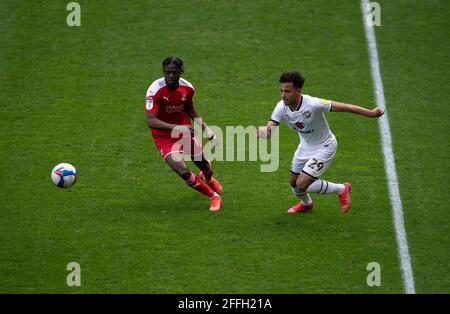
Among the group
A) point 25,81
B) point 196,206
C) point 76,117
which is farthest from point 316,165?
point 25,81

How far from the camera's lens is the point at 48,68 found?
1540 cm

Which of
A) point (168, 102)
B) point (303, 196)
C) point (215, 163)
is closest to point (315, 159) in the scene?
point (303, 196)

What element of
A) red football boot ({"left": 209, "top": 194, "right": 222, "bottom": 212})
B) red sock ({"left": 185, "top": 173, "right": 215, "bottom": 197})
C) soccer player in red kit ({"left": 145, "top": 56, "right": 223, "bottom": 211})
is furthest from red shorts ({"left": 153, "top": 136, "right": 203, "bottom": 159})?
red football boot ({"left": 209, "top": 194, "right": 222, "bottom": 212})

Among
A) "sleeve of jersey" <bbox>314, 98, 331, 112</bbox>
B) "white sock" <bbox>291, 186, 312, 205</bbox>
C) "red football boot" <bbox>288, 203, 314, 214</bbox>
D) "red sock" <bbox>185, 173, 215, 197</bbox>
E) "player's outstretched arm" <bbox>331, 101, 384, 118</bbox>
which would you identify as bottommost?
"red football boot" <bbox>288, 203, 314, 214</bbox>

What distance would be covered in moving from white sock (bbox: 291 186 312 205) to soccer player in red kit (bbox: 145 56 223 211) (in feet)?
3.86

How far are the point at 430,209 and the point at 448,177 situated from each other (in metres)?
1.03

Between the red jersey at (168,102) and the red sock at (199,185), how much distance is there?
2.42 ft

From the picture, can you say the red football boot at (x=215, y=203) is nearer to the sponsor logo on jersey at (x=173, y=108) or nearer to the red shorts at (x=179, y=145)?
the red shorts at (x=179, y=145)

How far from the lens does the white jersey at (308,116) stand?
35.9ft

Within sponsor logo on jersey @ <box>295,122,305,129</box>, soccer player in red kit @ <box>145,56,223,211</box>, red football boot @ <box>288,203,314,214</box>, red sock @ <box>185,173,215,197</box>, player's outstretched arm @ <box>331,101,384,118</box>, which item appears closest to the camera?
player's outstretched arm @ <box>331,101,384,118</box>

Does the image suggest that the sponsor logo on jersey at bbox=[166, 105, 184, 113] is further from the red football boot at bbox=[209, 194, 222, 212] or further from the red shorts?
the red football boot at bbox=[209, 194, 222, 212]

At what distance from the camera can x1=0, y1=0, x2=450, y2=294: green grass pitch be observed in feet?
34.2
